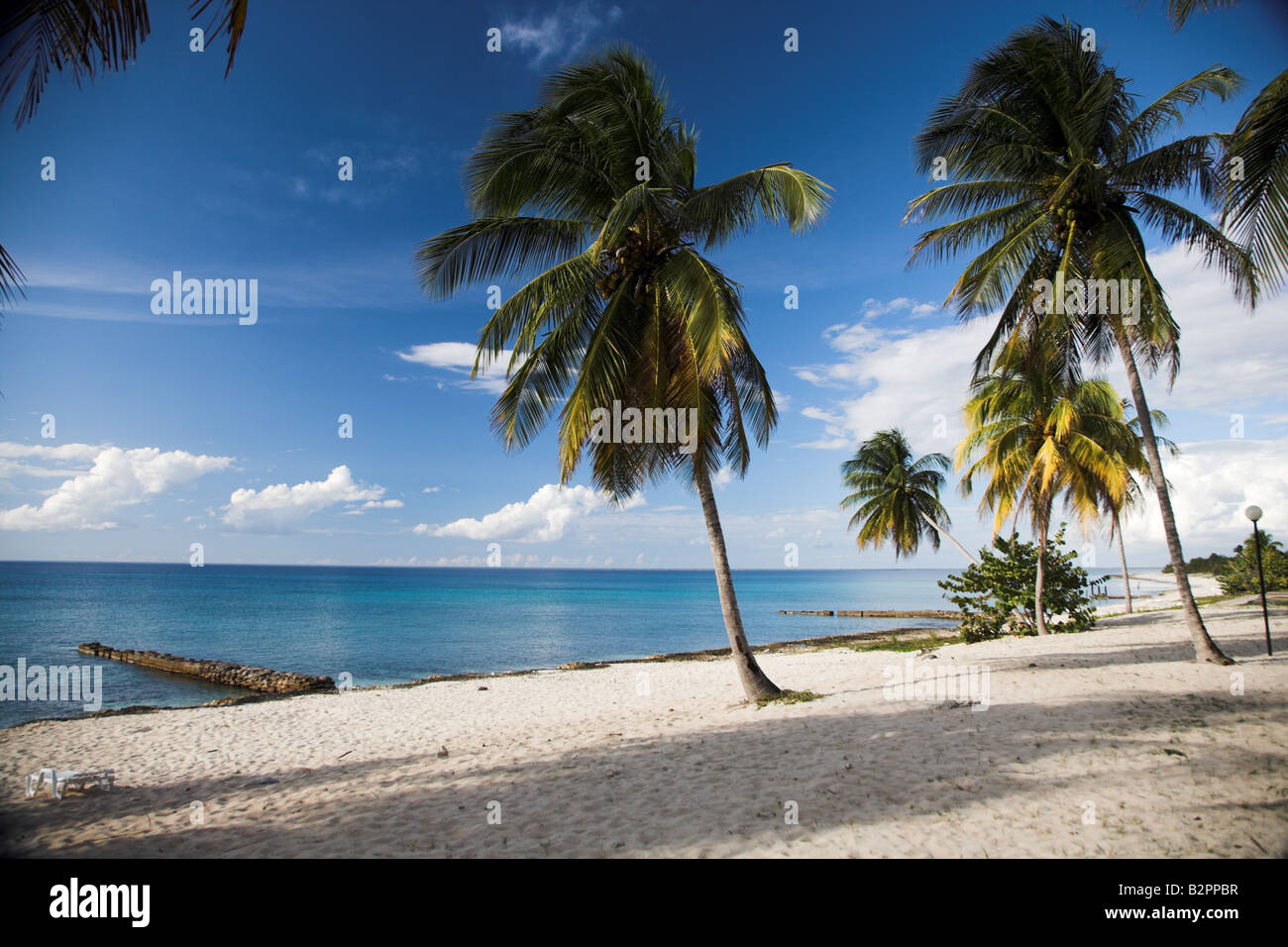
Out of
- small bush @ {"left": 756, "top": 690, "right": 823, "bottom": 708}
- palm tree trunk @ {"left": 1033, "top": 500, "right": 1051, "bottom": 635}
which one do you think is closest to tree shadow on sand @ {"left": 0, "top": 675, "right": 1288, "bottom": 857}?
small bush @ {"left": 756, "top": 690, "right": 823, "bottom": 708}

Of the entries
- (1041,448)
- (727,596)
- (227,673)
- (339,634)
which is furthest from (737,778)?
(339,634)

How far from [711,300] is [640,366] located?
1.74 m

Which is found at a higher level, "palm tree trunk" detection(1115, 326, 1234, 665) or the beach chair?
"palm tree trunk" detection(1115, 326, 1234, 665)

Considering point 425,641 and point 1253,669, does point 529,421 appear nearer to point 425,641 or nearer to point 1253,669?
point 1253,669

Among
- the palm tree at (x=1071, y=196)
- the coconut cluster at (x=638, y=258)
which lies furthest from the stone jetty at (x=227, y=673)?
the palm tree at (x=1071, y=196)

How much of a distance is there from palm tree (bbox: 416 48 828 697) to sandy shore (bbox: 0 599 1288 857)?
110 inches

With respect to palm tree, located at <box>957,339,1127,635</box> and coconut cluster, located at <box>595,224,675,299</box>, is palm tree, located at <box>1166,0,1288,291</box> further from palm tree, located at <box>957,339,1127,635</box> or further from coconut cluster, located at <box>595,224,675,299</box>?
palm tree, located at <box>957,339,1127,635</box>

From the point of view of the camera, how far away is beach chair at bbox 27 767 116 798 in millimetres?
6629

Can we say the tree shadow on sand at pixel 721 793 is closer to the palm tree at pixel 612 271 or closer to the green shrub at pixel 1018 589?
the palm tree at pixel 612 271

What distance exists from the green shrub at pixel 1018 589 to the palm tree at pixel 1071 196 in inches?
336

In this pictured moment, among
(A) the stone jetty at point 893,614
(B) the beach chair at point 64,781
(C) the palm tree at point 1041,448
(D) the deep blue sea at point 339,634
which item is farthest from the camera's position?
(A) the stone jetty at point 893,614

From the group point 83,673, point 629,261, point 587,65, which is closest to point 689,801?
point 629,261

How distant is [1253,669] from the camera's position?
8828mm

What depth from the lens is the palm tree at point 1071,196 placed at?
9.38 metres
